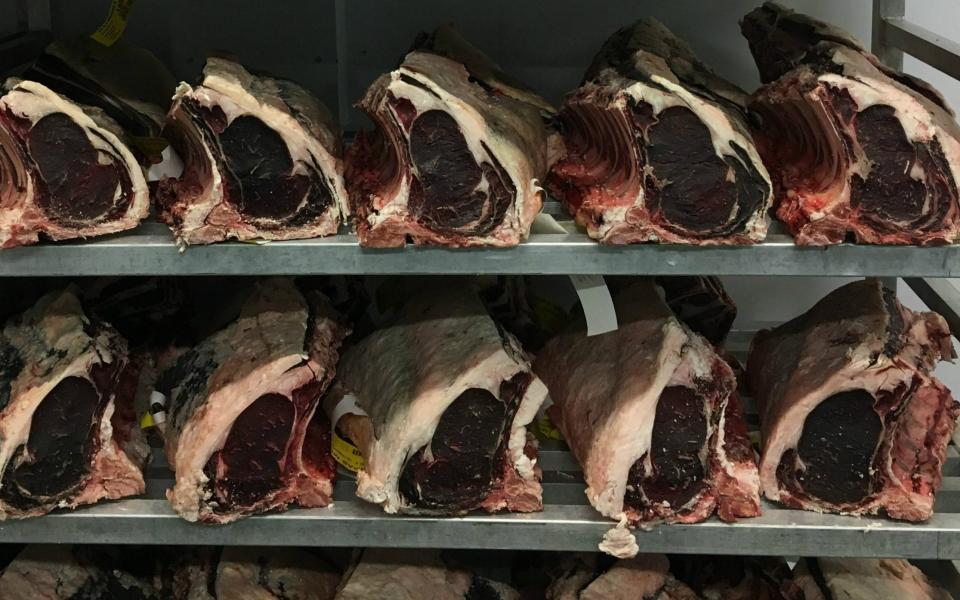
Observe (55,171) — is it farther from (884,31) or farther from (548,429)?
(884,31)

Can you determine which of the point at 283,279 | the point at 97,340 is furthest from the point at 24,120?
the point at 283,279

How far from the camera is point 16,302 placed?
2373 millimetres

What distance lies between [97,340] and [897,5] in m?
1.70

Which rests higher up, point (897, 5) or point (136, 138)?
point (897, 5)

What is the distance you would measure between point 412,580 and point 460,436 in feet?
1.21

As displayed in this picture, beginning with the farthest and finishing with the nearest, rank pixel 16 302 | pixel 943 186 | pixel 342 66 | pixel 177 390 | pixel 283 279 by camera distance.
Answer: pixel 342 66, pixel 16 302, pixel 283 279, pixel 177 390, pixel 943 186

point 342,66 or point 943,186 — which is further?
point 342,66

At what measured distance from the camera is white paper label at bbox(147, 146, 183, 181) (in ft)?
6.11

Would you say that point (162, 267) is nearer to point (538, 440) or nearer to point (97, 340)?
point (97, 340)

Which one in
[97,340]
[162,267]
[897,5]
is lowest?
[97,340]

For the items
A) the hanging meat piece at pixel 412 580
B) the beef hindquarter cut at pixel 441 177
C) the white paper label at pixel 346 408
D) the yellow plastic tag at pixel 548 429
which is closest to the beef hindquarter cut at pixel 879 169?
the beef hindquarter cut at pixel 441 177

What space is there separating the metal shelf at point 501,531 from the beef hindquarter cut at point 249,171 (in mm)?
470

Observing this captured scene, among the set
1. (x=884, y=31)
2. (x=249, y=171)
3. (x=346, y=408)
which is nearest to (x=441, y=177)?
(x=249, y=171)

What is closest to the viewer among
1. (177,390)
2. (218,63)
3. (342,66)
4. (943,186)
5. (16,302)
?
(943,186)
